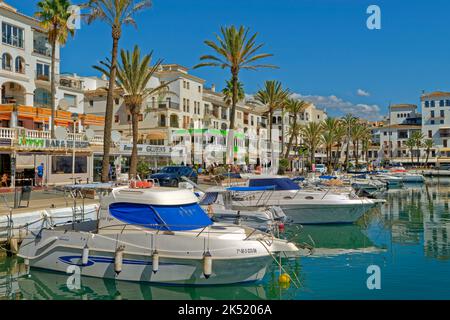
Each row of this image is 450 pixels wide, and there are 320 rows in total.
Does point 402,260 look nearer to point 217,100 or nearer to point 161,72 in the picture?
point 161,72

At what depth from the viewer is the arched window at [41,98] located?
2040 inches

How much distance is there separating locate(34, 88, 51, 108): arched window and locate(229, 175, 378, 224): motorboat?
33.2 metres

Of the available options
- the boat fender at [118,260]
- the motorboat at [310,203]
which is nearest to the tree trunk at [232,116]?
the motorboat at [310,203]

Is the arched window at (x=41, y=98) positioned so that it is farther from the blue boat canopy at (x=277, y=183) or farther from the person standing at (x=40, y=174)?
the blue boat canopy at (x=277, y=183)

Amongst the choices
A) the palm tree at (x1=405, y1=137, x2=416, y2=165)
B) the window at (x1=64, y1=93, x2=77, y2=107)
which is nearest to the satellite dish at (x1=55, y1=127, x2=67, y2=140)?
the window at (x1=64, y1=93, x2=77, y2=107)

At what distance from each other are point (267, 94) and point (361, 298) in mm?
57629

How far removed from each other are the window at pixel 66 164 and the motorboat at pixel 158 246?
22927 mm

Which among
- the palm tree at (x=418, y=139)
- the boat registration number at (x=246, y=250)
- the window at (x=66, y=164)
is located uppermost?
the palm tree at (x=418, y=139)

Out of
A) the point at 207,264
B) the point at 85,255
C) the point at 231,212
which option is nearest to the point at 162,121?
the point at 231,212

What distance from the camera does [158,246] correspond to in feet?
49.4

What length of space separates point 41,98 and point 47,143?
1857cm

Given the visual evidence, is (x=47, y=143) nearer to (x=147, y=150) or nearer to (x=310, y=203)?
(x=147, y=150)

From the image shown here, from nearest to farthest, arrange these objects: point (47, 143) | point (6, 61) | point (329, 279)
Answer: point (329, 279), point (47, 143), point (6, 61)

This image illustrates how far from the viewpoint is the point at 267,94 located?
70.2 m
